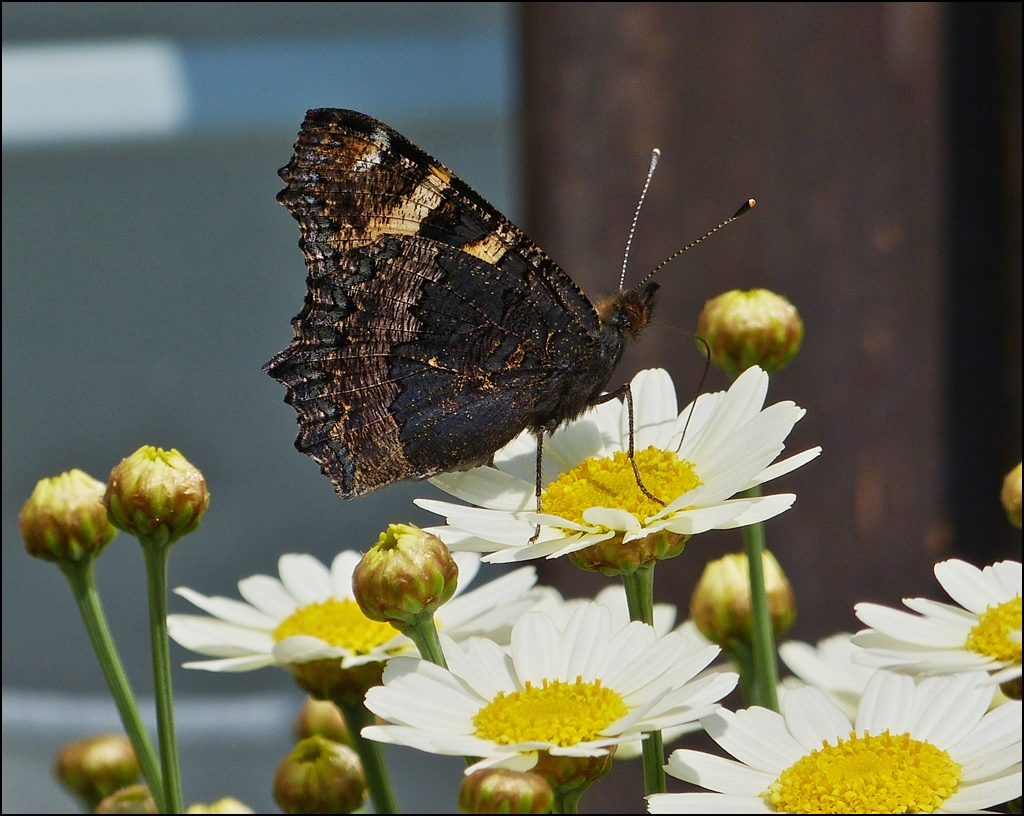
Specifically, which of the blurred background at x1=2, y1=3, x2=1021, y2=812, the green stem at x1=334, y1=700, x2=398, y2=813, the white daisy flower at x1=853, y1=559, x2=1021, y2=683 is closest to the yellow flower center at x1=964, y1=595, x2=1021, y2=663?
the white daisy flower at x1=853, y1=559, x2=1021, y2=683

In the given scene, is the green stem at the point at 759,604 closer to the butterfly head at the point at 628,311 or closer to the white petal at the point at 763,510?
the white petal at the point at 763,510

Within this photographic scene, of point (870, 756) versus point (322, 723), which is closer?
point (870, 756)

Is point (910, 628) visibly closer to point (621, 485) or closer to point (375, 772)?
point (621, 485)

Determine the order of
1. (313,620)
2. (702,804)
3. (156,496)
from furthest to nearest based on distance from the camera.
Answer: (313,620) → (156,496) → (702,804)

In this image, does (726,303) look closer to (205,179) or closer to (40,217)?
(205,179)

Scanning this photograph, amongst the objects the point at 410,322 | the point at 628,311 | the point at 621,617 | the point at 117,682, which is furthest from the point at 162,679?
the point at 628,311

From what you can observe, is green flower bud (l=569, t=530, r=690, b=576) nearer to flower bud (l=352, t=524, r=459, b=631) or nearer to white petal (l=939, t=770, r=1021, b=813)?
flower bud (l=352, t=524, r=459, b=631)

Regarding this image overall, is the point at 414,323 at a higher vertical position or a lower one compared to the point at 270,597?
higher
